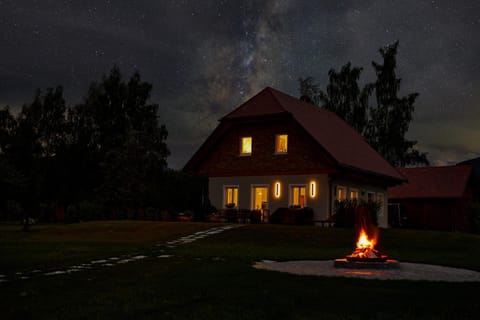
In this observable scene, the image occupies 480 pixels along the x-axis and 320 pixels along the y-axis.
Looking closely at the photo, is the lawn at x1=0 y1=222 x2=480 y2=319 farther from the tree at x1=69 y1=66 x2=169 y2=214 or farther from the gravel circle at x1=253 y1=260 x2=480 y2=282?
the tree at x1=69 y1=66 x2=169 y2=214

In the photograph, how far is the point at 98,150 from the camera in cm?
5272

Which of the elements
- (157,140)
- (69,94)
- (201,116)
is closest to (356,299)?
(201,116)

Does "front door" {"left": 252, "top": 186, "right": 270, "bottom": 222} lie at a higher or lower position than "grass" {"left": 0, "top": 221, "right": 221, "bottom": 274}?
higher

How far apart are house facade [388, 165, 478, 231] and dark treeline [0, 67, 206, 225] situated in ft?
55.0

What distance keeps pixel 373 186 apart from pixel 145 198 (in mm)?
19419

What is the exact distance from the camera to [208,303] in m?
7.51

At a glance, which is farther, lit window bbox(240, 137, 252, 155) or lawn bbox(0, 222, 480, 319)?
lit window bbox(240, 137, 252, 155)

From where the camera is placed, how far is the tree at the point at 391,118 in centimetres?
4734

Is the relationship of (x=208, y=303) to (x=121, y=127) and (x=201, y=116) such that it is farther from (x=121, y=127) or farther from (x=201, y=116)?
(x=121, y=127)

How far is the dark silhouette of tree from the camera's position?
47375mm

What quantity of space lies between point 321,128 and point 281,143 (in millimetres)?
2986

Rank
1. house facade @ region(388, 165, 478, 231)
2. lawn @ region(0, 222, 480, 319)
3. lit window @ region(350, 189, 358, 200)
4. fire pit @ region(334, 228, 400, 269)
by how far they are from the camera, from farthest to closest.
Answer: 1. house facade @ region(388, 165, 478, 231)
2. lit window @ region(350, 189, 358, 200)
3. fire pit @ region(334, 228, 400, 269)
4. lawn @ region(0, 222, 480, 319)

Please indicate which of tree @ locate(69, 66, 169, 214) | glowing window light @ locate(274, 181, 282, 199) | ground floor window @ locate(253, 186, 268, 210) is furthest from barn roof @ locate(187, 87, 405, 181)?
tree @ locate(69, 66, 169, 214)

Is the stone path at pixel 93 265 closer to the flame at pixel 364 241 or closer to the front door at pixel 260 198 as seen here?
the flame at pixel 364 241
